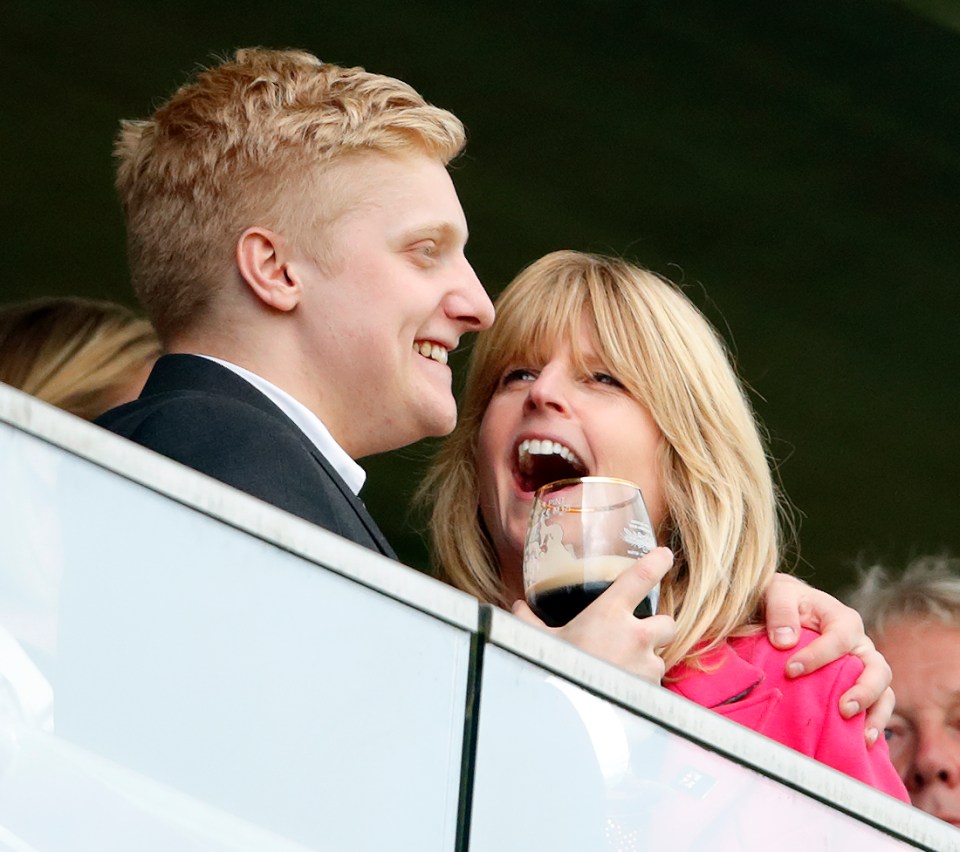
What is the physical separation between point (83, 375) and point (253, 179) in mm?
781

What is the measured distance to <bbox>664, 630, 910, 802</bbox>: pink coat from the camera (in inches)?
79.7

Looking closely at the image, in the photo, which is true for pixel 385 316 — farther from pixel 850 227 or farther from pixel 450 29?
pixel 850 227

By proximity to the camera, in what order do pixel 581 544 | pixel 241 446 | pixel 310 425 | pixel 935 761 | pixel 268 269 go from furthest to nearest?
pixel 935 761
pixel 268 269
pixel 310 425
pixel 581 544
pixel 241 446

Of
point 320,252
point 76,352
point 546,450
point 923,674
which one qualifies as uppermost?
point 320,252

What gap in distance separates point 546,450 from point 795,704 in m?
0.54

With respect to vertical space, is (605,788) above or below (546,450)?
above

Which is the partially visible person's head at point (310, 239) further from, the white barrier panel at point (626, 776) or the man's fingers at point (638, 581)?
the white barrier panel at point (626, 776)

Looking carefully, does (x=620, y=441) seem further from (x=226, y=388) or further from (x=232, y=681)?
(x=232, y=681)

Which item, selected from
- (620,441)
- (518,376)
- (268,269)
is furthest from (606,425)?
(268,269)

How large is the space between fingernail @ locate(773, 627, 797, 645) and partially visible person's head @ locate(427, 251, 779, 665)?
12 centimetres

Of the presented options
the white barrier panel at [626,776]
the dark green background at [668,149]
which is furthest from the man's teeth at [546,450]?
the dark green background at [668,149]

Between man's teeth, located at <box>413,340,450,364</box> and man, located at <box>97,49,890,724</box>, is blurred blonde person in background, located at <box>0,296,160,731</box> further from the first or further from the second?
man's teeth, located at <box>413,340,450,364</box>

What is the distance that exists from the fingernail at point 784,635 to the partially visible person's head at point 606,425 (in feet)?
0.39

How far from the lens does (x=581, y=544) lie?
179cm
